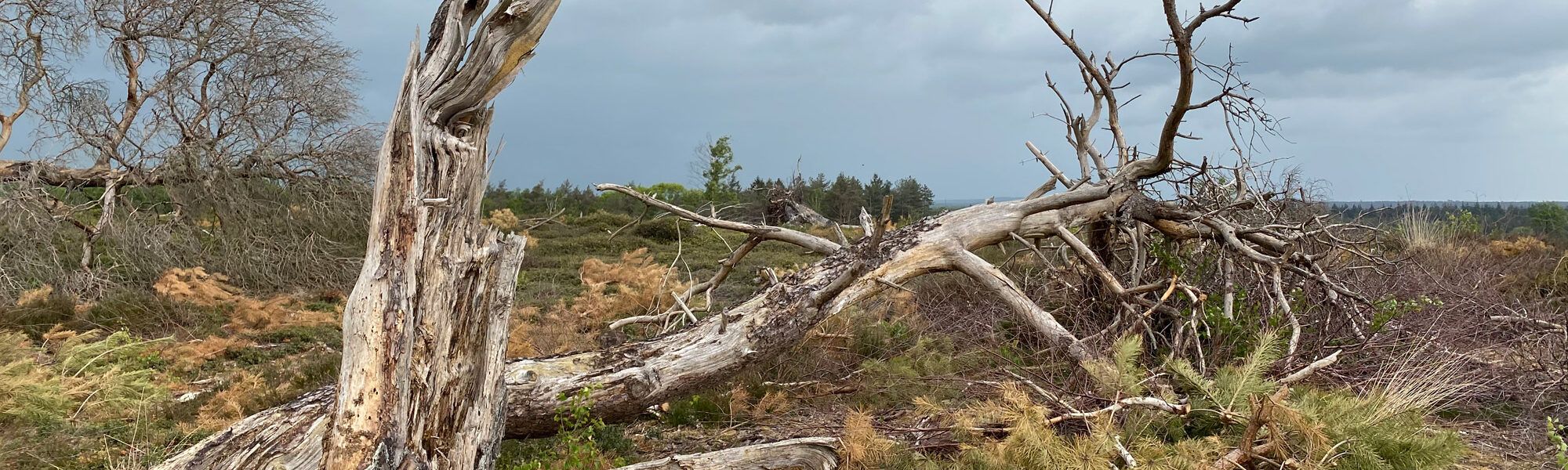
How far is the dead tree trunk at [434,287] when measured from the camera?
3074 mm

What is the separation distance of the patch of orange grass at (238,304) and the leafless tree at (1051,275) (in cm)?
484

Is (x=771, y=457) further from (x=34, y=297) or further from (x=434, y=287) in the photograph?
(x=34, y=297)

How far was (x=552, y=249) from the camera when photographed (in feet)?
53.1

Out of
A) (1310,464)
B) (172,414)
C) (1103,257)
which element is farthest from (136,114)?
(1310,464)

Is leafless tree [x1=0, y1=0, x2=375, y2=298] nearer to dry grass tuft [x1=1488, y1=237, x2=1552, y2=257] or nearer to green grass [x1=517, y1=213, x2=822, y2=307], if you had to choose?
green grass [x1=517, y1=213, x2=822, y2=307]

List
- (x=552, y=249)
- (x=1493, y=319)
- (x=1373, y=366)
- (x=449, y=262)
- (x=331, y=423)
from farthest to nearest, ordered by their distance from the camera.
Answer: (x=552, y=249)
(x=1493, y=319)
(x=1373, y=366)
(x=449, y=262)
(x=331, y=423)

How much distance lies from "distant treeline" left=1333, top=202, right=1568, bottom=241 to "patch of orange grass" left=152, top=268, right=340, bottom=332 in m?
10.3

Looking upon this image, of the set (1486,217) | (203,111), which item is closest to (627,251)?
(203,111)

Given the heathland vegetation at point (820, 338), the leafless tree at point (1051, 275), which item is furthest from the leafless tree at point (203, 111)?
the leafless tree at point (1051, 275)

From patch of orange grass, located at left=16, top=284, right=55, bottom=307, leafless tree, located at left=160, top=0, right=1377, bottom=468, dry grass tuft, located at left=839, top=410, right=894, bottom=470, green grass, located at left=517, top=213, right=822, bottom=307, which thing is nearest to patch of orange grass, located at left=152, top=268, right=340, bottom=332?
patch of orange grass, located at left=16, top=284, right=55, bottom=307

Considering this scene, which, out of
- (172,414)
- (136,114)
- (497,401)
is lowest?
(172,414)

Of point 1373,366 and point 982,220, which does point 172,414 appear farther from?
point 1373,366

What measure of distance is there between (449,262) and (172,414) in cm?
357

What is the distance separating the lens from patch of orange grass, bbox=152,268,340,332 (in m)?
8.62
